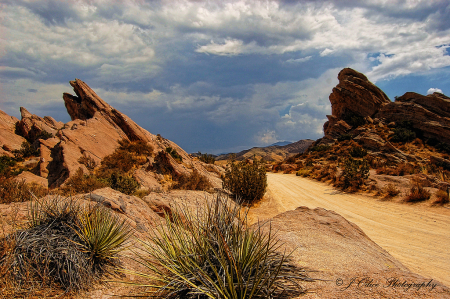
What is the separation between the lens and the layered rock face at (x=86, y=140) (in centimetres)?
1322

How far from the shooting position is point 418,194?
11227mm

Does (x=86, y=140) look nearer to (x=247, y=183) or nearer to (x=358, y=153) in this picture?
(x=247, y=183)

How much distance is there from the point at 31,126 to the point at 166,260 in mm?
36099

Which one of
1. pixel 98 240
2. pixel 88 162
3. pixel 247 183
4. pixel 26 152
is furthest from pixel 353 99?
pixel 26 152

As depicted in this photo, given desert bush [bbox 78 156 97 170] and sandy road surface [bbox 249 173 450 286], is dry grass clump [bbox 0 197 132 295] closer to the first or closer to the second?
sandy road surface [bbox 249 173 450 286]

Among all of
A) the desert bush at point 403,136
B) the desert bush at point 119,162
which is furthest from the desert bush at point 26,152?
the desert bush at point 403,136

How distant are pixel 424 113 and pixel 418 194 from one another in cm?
2982

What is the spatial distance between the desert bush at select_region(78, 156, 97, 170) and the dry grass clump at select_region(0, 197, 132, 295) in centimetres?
1080

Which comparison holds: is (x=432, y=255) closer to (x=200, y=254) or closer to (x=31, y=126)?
(x=200, y=254)

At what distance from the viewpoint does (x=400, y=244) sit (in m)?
7.51

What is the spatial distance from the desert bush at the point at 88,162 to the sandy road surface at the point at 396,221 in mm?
9750

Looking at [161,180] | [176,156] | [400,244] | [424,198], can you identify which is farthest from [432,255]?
[176,156]

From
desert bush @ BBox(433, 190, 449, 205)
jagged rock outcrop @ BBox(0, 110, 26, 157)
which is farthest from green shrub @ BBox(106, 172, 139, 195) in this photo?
jagged rock outcrop @ BBox(0, 110, 26, 157)

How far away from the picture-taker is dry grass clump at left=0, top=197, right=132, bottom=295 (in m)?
2.88
